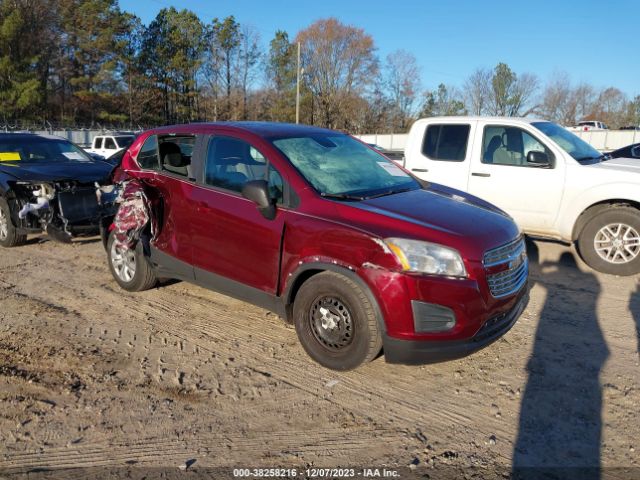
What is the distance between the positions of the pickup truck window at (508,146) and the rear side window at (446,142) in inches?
12.4

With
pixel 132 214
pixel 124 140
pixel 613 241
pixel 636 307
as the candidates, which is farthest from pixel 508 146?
pixel 124 140

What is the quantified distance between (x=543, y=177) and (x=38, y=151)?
7.75m

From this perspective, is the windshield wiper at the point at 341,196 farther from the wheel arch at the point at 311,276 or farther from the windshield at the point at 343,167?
the wheel arch at the point at 311,276

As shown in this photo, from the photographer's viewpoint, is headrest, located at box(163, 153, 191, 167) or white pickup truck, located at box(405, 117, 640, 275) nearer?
headrest, located at box(163, 153, 191, 167)

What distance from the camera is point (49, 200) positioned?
7.00 metres

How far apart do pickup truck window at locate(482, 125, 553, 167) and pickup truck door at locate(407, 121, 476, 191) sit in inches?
9.8

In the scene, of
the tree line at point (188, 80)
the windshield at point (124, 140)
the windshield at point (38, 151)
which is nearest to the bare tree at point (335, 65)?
the tree line at point (188, 80)

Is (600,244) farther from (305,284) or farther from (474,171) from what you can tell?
(305,284)

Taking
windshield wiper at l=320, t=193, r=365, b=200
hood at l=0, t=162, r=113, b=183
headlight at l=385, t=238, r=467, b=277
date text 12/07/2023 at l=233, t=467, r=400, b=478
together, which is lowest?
date text 12/07/2023 at l=233, t=467, r=400, b=478

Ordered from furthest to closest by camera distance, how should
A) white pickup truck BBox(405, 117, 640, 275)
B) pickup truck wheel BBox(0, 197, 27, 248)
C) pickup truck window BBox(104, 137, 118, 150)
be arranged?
1. pickup truck window BBox(104, 137, 118, 150)
2. pickup truck wheel BBox(0, 197, 27, 248)
3. white pickup truck BBox(405, 117, 640, 275)

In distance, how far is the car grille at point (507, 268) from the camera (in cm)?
354

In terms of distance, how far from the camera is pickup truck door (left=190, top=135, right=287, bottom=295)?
406 centimetres

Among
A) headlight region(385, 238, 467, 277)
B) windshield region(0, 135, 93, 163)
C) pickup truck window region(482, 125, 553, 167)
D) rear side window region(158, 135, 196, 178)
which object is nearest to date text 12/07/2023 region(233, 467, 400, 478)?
headlight region(385, 238, 467, 277)

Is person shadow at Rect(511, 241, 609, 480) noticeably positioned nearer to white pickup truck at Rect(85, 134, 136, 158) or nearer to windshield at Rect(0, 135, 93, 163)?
windshield at Rect(0, 135, 93, 163)
